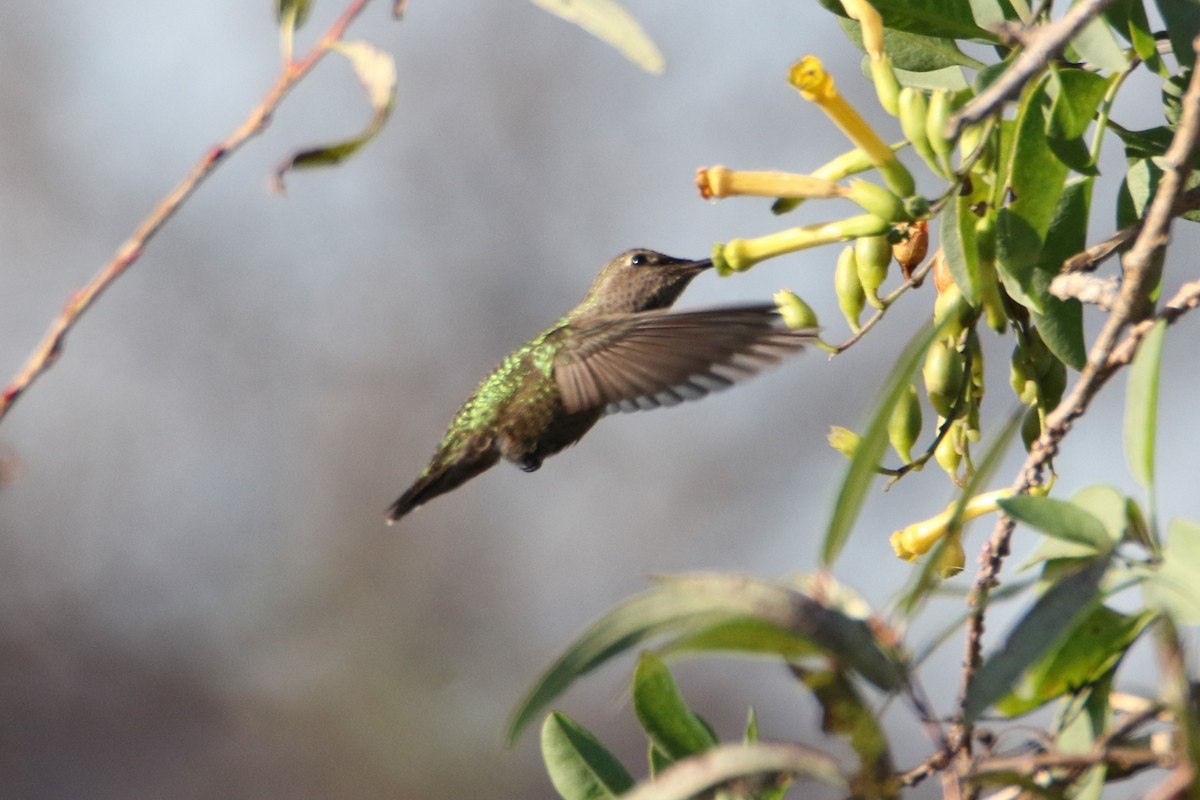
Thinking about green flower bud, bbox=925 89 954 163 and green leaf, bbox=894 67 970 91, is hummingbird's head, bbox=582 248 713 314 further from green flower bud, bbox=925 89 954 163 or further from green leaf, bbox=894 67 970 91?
green flower bud, bbox=925 89 954 163

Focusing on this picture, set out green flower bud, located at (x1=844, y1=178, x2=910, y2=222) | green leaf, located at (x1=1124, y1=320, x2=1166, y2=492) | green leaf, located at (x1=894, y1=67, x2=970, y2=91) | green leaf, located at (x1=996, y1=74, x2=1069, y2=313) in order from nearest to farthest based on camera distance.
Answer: green leaf, located at (x1=1124, y1=320, x2=1166, y2=492)
green leaf, located at (x1=996, y1=74, x2=1069, y2=313)
green flower bud, located at (x1=844, y1=178, x2=910, y2=222)
green leaf, located at (x1=894, y1=67, x2=970, y2=91)

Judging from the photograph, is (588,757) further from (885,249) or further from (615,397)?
(615,397)

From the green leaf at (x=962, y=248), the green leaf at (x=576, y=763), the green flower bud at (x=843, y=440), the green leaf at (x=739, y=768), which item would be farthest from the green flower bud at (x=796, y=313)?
the green leaf at (x=739, y=768)

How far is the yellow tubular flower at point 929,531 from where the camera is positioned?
4.39ft

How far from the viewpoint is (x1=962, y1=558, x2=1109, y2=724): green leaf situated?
0.87 m

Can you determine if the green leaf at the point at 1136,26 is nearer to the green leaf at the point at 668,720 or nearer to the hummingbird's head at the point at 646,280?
the green leaf at the point at 668,720

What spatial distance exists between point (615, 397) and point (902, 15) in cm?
90

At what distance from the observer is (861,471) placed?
91 cm

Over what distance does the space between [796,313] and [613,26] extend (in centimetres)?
50

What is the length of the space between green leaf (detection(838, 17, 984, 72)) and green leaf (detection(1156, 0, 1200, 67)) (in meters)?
0.23

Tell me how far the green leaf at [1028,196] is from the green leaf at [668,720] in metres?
0.47

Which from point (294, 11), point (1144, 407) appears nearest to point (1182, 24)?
point (1144, 407)

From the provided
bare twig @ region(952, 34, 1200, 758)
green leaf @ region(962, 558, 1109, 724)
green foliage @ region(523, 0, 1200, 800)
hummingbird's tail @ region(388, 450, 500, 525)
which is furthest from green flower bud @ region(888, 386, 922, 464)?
hummingbird's tail @ region(388, 450, 500, 525)

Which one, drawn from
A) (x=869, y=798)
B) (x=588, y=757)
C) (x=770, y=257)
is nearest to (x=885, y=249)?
(x=770, y=257)
